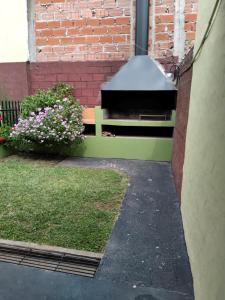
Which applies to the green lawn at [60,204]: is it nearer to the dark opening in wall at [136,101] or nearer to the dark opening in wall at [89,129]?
the dark opening in wall at [89,129]

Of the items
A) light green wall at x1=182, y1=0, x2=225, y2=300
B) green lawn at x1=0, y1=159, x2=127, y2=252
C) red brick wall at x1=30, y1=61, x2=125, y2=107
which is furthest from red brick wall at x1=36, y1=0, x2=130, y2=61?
light green wall at x1=182, y1=0, x2=225, y2=300

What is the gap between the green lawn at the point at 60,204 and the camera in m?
2.51

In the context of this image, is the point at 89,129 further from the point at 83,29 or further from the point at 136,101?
the point at 83,29

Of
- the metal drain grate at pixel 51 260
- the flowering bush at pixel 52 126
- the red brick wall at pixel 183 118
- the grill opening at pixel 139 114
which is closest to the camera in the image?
the metal drain grate at pixel 51 260

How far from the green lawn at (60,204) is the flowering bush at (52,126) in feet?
2.22

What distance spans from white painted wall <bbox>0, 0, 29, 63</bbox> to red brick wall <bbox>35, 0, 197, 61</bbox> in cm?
32

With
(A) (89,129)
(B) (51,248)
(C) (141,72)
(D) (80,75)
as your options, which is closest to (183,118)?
(C) (141,72)

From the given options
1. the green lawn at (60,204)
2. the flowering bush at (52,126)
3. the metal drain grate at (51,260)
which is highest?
the flowering bush at (52,126)

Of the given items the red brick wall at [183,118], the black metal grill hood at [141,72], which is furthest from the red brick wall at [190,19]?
the red brick wall at [183,118]

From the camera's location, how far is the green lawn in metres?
2.51

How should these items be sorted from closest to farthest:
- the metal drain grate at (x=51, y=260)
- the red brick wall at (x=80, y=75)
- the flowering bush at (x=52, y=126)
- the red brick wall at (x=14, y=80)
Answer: the metal drain grate at (x=51, y=260)
the flowering bush at (x=52, y=126)
the red brick wall at (x=80, y=75)
the red brick wall at (x=14, y=80)

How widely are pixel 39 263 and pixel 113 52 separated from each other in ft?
17.2

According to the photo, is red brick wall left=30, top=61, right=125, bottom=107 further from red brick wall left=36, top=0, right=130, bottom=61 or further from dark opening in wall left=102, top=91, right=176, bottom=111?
dark opening in wall left=102, top=91, right=176, bottom=111

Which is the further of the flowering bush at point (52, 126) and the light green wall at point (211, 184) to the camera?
the flowering bush at point (52, 126)
